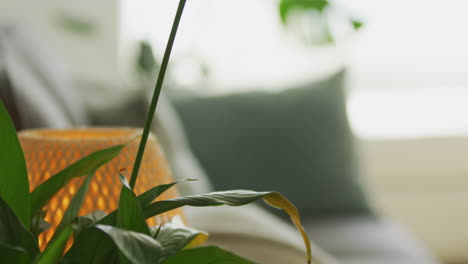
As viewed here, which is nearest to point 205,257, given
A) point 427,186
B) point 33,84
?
point 33,84

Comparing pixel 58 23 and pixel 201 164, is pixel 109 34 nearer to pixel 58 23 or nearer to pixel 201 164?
pixel 58 23

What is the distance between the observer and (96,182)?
1.75 ft

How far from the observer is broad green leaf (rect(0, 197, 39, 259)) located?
0.33 metres

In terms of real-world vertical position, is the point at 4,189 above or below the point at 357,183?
above

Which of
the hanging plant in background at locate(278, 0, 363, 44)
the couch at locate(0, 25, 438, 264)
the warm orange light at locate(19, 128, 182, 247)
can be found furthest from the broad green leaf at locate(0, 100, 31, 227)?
the hanging plant in background at locate(278, 0, 363, 44)

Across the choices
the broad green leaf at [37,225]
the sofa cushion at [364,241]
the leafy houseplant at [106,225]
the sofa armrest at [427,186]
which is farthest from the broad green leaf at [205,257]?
the sofa armrest at [427,186]

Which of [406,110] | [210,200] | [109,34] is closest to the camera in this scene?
[210,200]

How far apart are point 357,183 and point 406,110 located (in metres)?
0.98

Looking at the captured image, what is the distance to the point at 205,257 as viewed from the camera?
1.14 feet

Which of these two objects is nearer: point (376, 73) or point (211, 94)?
point (211, 94)

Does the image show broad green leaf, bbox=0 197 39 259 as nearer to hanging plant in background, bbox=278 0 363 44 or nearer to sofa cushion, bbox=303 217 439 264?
sofa cushion, bbox=303 217 439 264

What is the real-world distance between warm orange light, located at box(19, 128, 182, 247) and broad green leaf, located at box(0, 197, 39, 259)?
166mm

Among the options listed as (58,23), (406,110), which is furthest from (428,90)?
(58,23)

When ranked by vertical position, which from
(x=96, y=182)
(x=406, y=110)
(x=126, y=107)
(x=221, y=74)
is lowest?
(x=406, y=110)
